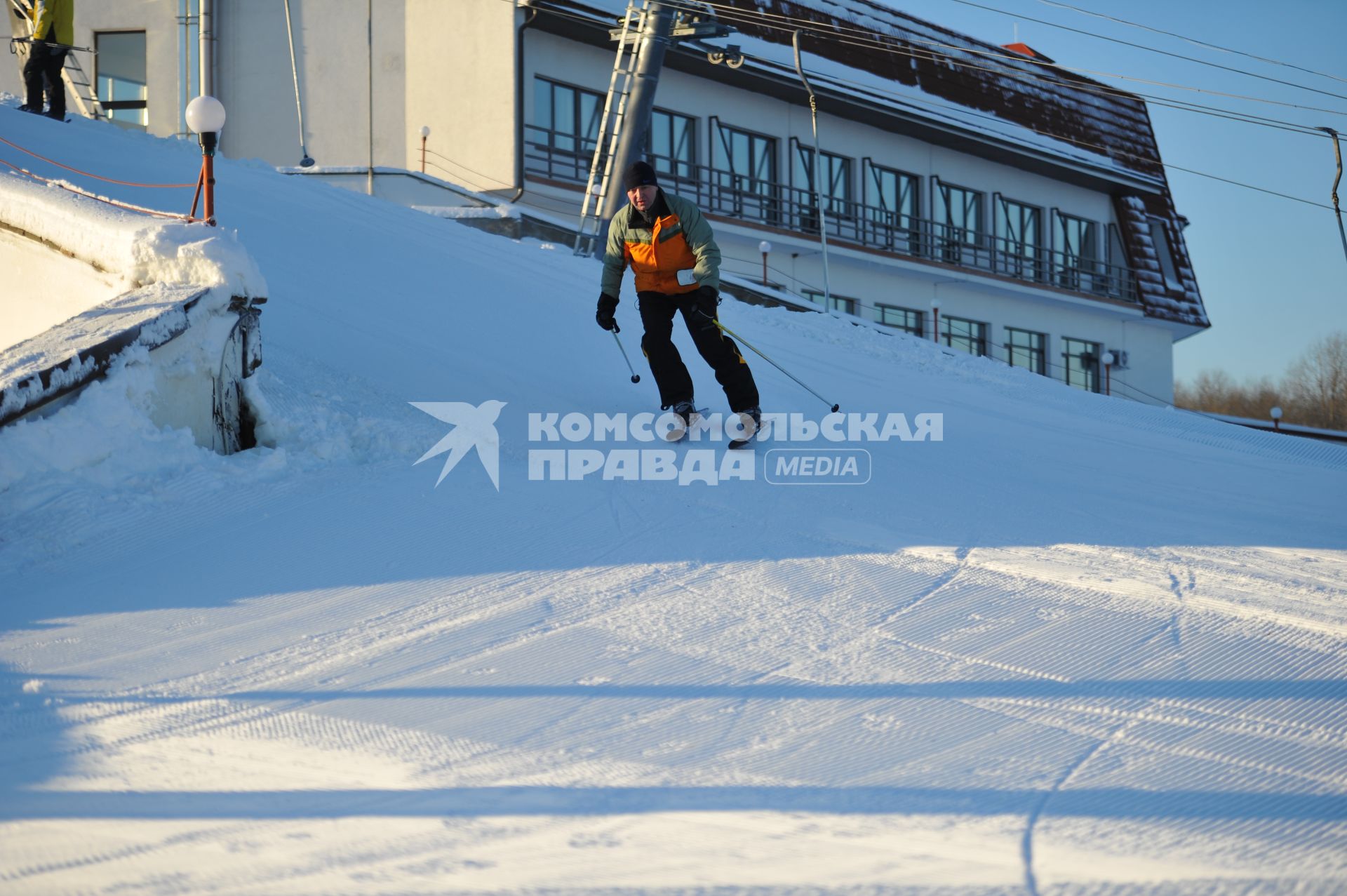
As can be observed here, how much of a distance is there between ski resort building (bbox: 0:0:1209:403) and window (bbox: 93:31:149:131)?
42mm

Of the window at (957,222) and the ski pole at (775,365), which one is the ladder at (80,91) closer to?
the ski pole at (775,365)

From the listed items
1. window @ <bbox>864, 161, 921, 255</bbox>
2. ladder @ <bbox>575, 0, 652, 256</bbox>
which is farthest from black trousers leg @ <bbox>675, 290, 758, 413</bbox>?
window @ <bbox>864, 161, 921, 255</bbox>

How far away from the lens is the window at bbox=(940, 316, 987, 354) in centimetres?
2981

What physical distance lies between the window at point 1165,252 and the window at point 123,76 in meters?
26.3

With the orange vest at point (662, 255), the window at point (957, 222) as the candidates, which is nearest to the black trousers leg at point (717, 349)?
the orange vest at point (662, 255)

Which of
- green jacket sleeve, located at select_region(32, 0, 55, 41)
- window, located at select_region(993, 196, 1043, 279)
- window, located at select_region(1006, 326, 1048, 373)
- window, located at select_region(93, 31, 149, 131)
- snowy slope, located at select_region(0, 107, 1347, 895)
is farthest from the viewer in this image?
window, located at select_region(993, 196, 1043, 279)

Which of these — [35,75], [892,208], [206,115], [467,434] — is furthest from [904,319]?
[206,115]

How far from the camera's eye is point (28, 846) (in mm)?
2916

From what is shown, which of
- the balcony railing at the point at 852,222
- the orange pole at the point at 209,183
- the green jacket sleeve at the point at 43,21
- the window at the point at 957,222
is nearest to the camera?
the orange pole at the point at 209,183

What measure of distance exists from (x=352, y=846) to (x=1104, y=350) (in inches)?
1311

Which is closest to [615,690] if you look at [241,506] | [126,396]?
[241,506]

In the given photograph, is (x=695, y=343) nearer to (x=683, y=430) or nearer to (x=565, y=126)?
(x=683, y=430)

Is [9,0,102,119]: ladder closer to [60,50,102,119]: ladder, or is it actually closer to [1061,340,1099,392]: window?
[60,50,102,119]: ladder

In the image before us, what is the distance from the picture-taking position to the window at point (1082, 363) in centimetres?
3297
